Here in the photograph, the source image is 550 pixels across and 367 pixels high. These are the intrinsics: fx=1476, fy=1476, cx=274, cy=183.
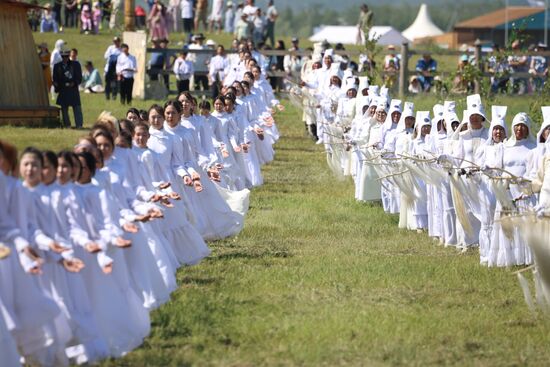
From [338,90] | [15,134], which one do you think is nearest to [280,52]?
[338,90]

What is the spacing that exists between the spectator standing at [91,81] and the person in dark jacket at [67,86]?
38.3 ft

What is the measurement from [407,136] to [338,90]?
10572mm

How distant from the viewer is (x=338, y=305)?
14578 millimetres

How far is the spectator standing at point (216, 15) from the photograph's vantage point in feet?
195

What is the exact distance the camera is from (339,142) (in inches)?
1072

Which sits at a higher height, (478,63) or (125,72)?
(478,63)

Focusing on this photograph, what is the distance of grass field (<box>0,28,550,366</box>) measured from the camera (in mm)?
12391

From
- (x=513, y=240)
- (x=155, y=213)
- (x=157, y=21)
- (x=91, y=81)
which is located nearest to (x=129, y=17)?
(x=91, y=81)

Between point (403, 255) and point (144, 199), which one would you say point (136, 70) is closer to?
point (403, 255)

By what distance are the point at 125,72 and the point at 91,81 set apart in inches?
233

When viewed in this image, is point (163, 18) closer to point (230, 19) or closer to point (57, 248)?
point (230, 19)

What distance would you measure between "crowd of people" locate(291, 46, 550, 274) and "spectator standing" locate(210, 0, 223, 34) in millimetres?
33236

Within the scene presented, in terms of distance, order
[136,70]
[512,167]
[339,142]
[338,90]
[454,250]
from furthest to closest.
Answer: [136,70], [338,90], [339,142], [454,250], [512,167]

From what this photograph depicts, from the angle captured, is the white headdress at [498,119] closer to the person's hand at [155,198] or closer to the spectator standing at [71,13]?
the person's hand at [155,198]
